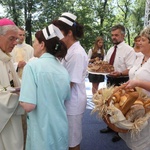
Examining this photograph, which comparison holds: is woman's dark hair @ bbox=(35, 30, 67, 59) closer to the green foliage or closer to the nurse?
the nurse

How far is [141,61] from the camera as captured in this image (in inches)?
75.6

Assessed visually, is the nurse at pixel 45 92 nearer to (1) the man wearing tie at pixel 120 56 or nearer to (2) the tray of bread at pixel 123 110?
(2) the tray of bread at pixel 123 110

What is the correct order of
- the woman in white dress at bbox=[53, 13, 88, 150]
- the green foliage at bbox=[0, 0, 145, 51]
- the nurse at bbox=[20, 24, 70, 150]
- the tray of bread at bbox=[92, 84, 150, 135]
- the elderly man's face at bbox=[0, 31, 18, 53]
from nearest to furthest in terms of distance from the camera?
the nurse at bbox=[20, 24, 70, 150]
the tray of bread at bbox=[92, 84, 150, 135]
the elderly man's face at bbox=[0, 31, 18, 53]
the woman in white dress at bbox=[53, 13, 88, 150]
the green foliage at bbox=[0, 0, 145, 51]

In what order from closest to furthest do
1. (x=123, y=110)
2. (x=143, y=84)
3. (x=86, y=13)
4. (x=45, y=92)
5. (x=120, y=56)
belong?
(x=45, y=92) → (x=123, y=110) → (x=143, y=84) → (x=120, y=56) → (x=86, y=13)

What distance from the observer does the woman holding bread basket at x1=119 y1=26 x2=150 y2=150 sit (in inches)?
59.4

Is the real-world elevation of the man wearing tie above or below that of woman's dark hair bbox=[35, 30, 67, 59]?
→ below

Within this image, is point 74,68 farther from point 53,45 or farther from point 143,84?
point 143,84

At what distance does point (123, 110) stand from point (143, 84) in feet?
0.83

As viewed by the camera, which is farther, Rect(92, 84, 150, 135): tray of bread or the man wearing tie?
the man wearing tie

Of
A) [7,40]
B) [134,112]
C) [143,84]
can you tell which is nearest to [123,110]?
[134,112]

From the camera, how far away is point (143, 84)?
4.99ft

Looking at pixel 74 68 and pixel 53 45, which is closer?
pixel 53 45

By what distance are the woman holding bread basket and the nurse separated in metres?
0.48

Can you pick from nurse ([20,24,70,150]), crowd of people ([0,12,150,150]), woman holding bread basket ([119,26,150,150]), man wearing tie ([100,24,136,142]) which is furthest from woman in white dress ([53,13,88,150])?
man wearing tie ([100,24,136,142])
